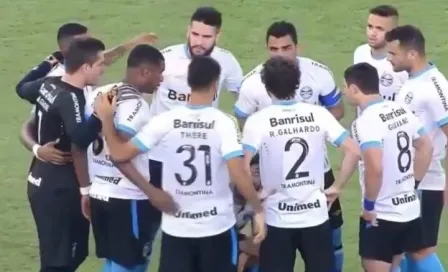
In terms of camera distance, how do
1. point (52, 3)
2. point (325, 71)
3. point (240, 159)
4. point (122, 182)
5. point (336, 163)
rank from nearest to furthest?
point (240, 159), point (122, 182), point (325, 71), point (336, 163), point (52, 3)

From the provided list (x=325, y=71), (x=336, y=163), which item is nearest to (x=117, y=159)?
(x=325, y=71)

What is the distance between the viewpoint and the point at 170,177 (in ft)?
24.2

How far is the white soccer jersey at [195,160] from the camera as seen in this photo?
728 centimetres

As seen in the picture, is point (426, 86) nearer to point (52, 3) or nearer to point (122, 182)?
point (122, 182)

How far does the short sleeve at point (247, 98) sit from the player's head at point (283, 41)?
0.93ft

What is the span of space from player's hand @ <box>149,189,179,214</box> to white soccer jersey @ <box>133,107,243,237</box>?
0.03 meters

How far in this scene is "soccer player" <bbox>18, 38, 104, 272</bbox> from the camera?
7.85 m

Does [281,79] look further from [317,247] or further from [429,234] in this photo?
[429,234]

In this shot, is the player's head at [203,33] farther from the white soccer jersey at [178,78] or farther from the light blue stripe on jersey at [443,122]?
the light blue stripe on jersey at [443,122]

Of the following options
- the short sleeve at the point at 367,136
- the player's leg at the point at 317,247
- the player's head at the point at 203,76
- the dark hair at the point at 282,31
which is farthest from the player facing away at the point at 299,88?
the player's head at the point at 203,76

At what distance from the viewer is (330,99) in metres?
8.77

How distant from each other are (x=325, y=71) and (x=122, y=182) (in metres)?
1.83

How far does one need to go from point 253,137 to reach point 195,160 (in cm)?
41

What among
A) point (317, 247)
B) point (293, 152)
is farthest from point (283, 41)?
point (317, 247)
